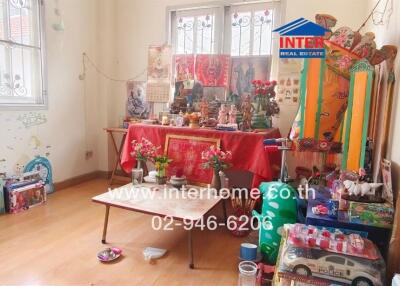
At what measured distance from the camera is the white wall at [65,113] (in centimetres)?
315

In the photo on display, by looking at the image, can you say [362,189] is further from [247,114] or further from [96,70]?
[96,70]

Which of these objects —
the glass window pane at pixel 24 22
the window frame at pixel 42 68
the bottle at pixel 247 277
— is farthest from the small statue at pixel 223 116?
the glass window pane at pixel 24 22

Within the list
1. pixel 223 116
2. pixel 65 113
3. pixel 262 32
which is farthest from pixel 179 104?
pixel 65 113

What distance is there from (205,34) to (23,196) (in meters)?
2.76

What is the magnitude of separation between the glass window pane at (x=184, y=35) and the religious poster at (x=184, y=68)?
0.31 feet

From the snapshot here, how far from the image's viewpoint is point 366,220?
145 cm

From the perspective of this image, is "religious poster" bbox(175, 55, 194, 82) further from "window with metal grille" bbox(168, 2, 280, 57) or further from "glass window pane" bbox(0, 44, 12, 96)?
"glass window pane" bbox(0, 44, 12, 96)

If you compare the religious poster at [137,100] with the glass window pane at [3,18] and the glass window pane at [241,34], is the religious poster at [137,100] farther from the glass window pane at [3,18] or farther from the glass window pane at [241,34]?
the glass window pane at [3,18]

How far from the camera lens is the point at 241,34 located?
3.54m

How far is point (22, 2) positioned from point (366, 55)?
132 inches

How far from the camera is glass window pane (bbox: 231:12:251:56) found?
3.51 meters

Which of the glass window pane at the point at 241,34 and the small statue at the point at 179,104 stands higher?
the glass window pane at the point at 241,34

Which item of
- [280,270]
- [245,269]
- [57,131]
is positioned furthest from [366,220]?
[57,131]

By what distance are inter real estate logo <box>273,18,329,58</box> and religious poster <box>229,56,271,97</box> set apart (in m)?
1.58
